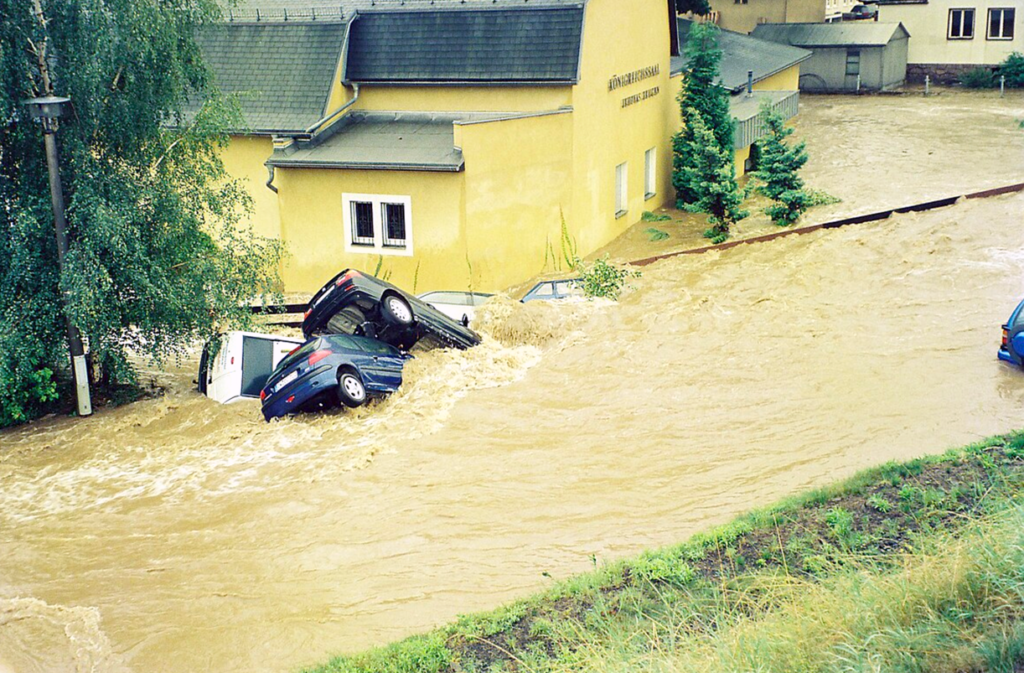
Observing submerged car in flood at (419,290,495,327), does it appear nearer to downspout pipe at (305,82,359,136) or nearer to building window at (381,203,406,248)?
building window at (381,203,406,248)

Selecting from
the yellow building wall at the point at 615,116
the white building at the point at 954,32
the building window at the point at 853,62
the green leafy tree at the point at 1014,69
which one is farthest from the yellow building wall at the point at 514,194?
the white building at the point at 954,32

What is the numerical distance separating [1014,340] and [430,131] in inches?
473

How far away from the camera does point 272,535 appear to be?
10.9 metres

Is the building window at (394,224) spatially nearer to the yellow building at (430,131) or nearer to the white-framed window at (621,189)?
the yellow building at (430,131)

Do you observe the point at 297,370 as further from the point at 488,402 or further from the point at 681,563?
the point at 681,563

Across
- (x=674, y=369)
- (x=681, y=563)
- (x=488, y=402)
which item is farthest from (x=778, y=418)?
(x=681, y=563)

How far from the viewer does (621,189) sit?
2509 centimetres

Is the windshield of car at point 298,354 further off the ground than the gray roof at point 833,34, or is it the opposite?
the gray roof at point 833,34

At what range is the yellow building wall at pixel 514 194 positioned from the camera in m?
20.3

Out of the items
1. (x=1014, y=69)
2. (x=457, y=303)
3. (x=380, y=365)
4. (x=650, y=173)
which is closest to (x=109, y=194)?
(x=380, y=365)

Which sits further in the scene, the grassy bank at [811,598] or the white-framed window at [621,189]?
the white-framed window at [621,189]

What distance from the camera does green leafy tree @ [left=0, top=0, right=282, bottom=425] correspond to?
46.7 feet

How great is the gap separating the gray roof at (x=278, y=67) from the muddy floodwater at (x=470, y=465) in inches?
258

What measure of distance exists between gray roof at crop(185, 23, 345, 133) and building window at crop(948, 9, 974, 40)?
33.7 m
